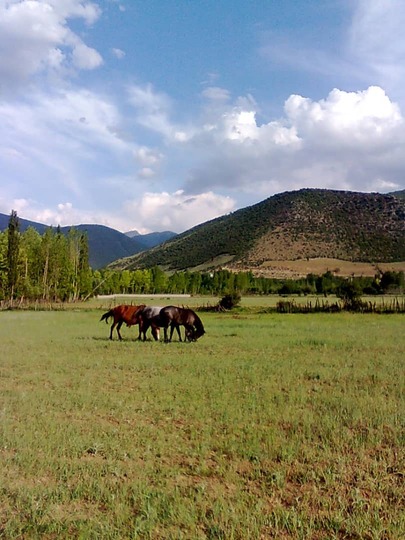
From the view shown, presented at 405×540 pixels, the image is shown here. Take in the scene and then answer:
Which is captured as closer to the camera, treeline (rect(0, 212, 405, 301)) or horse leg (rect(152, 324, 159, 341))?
horse leg (rect(152, 324, 159, 341))

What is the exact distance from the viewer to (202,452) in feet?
22.3

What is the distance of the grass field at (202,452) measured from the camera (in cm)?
491

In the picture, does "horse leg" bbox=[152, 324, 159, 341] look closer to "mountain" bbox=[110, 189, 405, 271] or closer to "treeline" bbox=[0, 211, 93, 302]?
"treeline" bbox=[0, 211, 93, 302]

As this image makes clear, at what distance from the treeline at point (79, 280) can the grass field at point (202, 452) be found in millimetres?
36626

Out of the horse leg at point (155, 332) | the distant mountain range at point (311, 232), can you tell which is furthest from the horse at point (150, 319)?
the distant mountain range at point (311, 232)

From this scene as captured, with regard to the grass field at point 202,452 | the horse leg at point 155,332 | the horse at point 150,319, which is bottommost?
the grass field at point 202,452

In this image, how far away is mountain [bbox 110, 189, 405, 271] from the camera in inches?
5640

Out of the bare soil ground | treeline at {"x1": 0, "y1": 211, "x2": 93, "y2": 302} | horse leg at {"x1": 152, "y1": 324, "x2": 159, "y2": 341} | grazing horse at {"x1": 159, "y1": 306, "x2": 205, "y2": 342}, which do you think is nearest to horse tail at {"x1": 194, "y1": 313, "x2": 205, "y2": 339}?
grazing horse at {"x1": 159, "y1": 306, "x2": 205, "y2": 342}

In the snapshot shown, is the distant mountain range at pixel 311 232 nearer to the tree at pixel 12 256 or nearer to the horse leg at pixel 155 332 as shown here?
the tree at pixel 12 256

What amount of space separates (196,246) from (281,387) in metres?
186

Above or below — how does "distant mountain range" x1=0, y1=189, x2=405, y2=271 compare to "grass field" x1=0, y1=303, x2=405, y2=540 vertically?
above

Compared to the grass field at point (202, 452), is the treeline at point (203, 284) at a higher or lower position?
higher

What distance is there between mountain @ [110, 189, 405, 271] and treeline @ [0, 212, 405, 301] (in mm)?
37278

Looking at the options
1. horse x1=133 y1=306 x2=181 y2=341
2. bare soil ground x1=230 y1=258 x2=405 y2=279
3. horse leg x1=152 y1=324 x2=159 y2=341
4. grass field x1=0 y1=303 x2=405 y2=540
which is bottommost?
grass field x1=0 y1=303 x2=405 y2=540
